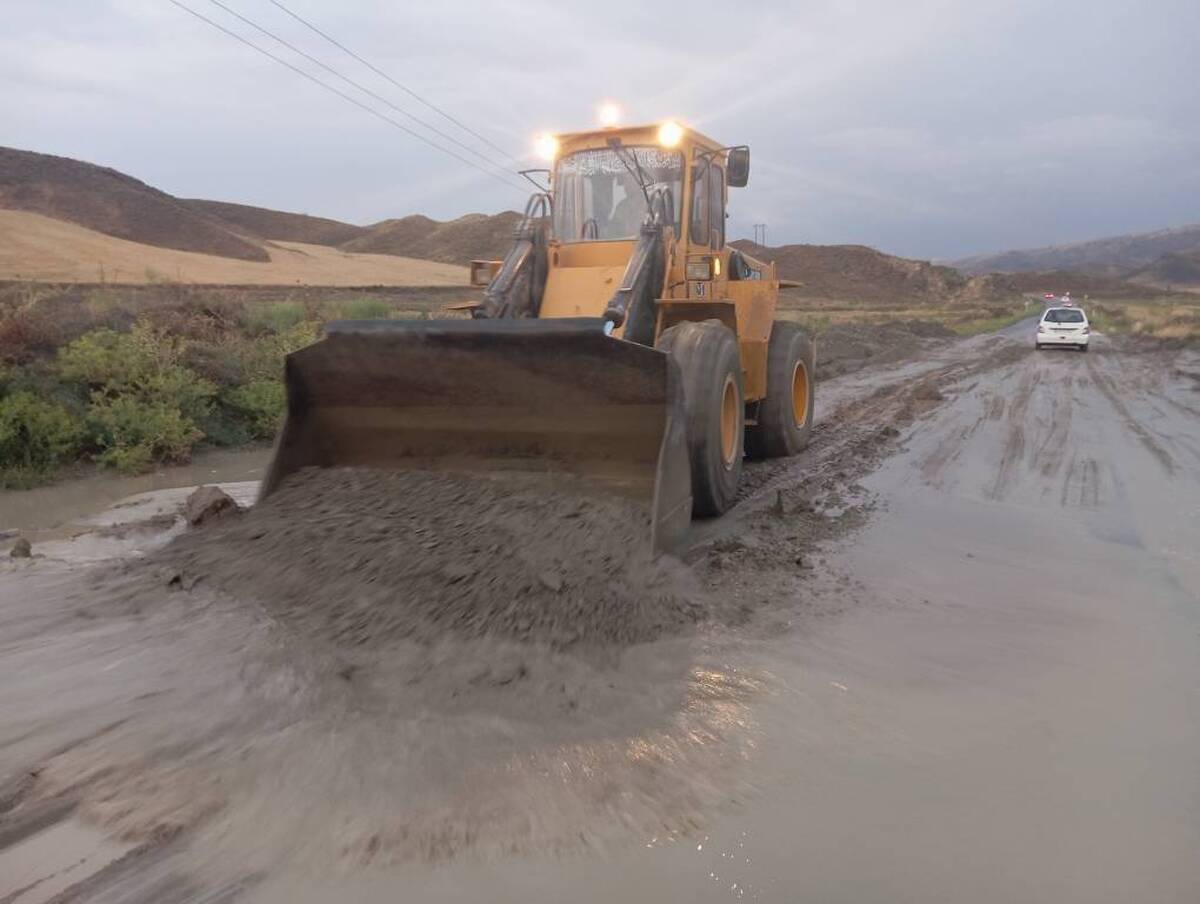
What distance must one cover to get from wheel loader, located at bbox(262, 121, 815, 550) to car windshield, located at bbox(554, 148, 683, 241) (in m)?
0.01

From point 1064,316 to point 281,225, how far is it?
7016 cm

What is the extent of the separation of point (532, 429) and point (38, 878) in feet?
12.0

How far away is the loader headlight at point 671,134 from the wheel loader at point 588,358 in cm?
1

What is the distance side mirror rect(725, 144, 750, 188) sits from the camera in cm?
769

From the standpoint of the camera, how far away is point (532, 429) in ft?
19.5

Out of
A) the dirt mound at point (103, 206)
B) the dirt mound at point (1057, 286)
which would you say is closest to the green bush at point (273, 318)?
the dirt mound at point (103, 206)

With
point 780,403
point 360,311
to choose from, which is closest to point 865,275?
point 360,311

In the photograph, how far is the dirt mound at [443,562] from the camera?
4484 mm

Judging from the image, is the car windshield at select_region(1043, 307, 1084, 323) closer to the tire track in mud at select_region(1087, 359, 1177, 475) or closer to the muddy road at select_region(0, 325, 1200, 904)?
the tire track in mud at select_region(1087, 359, 1177, 475)

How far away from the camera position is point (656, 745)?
3.60m

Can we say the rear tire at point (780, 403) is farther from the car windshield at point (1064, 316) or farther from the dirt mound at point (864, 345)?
the car windshield at point (1064, 316)

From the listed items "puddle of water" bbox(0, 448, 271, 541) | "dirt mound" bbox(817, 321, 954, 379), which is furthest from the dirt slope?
"puddle of water" bbox(0, 448, 271, 541)

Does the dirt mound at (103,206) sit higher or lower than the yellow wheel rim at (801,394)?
higher

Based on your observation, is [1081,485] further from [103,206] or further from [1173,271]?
[1173,271]
